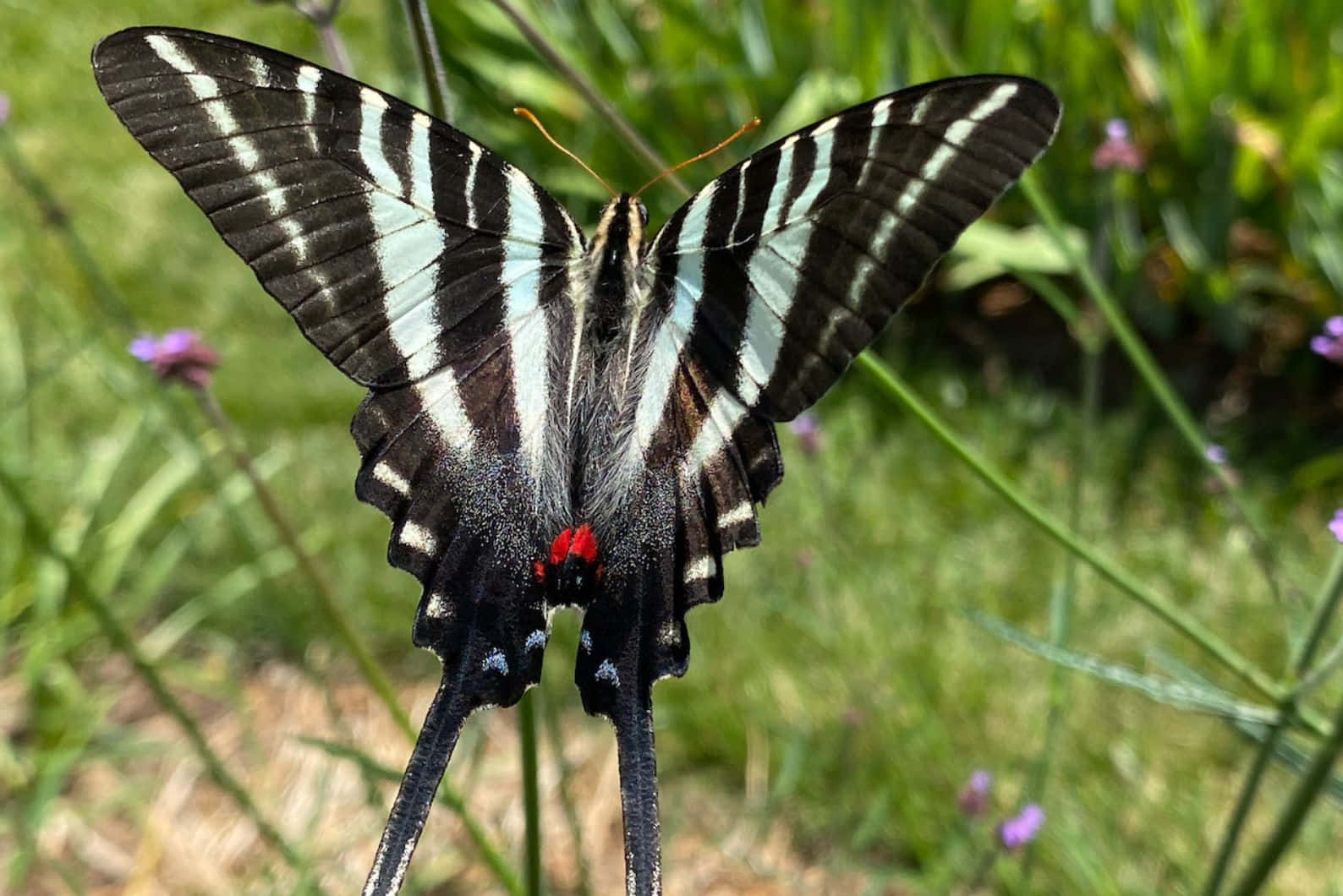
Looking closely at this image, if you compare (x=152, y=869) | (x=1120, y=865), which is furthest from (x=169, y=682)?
(x=1120, y=865)

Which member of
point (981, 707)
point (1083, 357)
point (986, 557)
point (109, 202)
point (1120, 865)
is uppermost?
point (109, 202)

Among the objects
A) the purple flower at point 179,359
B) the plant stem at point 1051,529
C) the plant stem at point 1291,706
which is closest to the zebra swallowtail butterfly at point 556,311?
the plant stem at point 1051,529

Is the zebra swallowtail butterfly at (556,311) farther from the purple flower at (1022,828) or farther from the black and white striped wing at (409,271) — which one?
the purple flower at (1022,828)

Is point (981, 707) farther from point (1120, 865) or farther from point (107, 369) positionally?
point (107, 369)

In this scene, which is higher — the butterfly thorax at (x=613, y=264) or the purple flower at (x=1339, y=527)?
the butterfly thorax at (x=613, y=264)

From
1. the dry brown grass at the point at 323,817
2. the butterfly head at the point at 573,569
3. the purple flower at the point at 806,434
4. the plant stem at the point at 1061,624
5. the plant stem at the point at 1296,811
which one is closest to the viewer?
the plant stem at the point at 1296,811

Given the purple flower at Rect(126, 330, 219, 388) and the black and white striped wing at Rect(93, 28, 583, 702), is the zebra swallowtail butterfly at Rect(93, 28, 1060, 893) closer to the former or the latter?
the black and white striped wing at Rect(93, 28, 583, 702)
